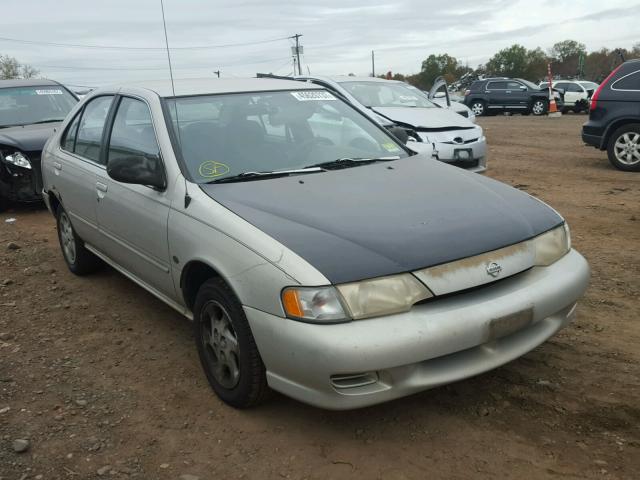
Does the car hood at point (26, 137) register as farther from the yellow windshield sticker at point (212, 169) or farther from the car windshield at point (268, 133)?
the yellow windshield sticker at point (212, 169)

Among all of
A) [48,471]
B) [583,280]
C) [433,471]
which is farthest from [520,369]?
[48,471]

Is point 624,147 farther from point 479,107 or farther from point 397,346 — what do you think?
point 479,107

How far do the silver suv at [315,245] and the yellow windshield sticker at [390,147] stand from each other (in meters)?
0.02

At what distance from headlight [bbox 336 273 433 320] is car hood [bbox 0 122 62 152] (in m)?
6.34

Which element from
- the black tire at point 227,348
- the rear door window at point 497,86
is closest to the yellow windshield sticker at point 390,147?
the black tire at point 227,348

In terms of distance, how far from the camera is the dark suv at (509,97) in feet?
85.5

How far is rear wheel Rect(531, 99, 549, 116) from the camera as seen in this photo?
84.9ft

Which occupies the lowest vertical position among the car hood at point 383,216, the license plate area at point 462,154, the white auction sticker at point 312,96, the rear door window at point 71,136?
the license plate area at point 462,154

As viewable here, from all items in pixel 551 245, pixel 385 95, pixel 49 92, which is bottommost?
pixel 551 245

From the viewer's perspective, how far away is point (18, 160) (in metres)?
7.52

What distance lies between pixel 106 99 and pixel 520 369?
11.2 ft

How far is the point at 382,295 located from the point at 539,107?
85.8 feet

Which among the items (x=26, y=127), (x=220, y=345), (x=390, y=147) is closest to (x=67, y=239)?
(x=220, y=345)

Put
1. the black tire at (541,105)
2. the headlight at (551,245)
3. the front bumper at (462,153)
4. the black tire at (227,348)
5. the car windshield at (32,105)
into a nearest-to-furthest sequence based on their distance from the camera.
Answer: the black tire at (227,348) → the headlight at (551,245) → the front bumper at (462,153) → the car windshield at (32,105) → the black tire at (541,105)
